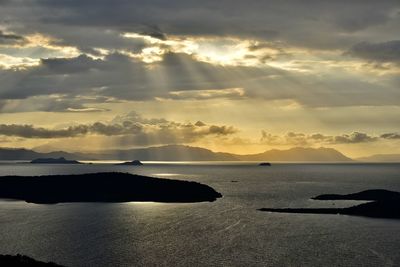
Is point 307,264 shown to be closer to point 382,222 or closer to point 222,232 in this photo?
point 222,232

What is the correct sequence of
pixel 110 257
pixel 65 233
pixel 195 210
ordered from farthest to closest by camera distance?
pixel 195 210
pixel 65 233
pixel 110 257

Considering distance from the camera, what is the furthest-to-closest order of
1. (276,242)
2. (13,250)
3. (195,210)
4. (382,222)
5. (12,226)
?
(195,210) < (382,222) < (12,226) < (276,242) < (13,250)

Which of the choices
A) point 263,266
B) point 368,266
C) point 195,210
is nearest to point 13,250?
point 263,266

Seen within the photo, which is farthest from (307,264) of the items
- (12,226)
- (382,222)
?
(12,226)

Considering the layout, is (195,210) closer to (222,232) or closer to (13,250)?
(222,232)

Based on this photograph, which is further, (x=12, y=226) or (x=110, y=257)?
(x=12, y=226)

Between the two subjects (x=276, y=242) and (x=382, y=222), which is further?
(x=382, y=222)

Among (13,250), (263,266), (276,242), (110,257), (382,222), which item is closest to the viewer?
(263,266)

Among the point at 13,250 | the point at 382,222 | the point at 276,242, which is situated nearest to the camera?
the point at 13,250

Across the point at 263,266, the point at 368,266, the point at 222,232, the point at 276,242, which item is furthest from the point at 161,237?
the point at 368,266
